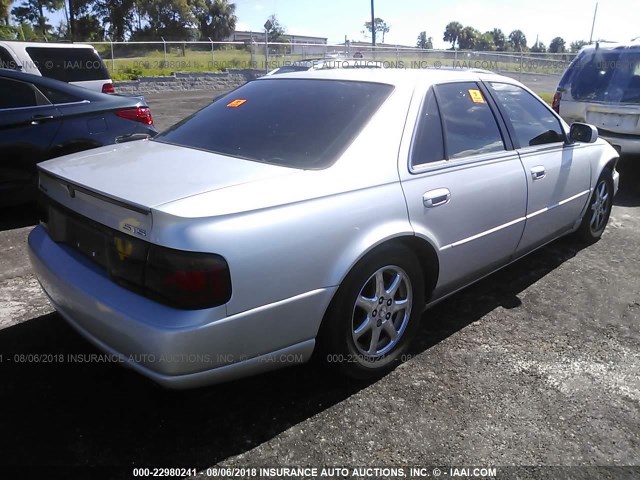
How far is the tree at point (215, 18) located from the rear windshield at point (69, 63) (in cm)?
5211

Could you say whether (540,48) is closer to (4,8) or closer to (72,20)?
(72,20)

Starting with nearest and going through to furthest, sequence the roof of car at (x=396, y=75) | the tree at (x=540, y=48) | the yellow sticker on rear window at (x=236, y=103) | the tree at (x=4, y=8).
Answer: the roof of car at (x=396, y=75) → the yellow sticker on rear window at (x=236, y=103) → the tree at (x=4, y=8) → the tree at (x=540, y=48)

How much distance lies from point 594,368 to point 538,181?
4.36 feet

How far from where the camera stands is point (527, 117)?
3.86 metres

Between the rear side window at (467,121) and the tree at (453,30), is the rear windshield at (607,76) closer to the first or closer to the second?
the rear side window at (467,121)

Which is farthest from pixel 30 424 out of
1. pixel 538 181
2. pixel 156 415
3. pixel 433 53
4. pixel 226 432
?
pixel 433 53

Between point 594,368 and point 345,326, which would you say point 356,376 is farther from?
point 594,368

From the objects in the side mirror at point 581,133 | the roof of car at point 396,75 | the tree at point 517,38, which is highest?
the tree at point 517,38

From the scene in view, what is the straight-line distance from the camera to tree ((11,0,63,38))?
50938mm

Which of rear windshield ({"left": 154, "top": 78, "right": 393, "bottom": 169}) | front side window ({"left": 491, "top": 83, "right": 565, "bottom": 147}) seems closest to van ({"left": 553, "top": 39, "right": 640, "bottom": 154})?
front side window ({"left": 491, "top": 83, "right": 565, "bottom": 147})

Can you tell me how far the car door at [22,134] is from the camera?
4.78 metres

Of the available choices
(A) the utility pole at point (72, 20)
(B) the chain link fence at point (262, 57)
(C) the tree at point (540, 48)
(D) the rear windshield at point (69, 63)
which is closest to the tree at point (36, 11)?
(A) the utility pole at point (72, 20)

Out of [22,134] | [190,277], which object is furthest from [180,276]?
[22,134]

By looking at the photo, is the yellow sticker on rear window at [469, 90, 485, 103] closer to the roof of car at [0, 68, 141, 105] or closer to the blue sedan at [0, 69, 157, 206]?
the blue sedan at [0, 69, 157, 206]
